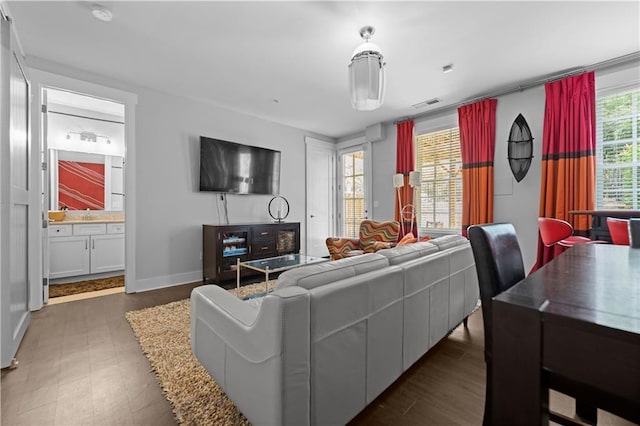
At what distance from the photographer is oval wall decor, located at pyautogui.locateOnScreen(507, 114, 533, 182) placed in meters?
3.53

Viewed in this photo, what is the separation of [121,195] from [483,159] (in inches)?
231

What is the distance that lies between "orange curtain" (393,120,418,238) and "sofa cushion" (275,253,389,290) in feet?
11.2

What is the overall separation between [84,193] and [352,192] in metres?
4.78

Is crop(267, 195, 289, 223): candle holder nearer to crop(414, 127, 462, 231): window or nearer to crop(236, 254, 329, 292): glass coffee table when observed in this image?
crop(236, 254, 329, 292): glass coffee table

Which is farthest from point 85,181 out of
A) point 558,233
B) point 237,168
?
point 558,233

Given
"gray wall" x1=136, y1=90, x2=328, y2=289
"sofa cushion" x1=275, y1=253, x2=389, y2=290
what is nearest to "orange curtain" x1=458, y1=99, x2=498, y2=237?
"sofa cushion" x1=275, y1=253, x2=389, y2=290

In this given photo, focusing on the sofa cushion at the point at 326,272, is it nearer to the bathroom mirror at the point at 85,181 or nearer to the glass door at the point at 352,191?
the glass door at the point at 352,191

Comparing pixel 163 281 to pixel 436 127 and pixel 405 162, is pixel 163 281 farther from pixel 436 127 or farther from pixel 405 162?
pixel 436 127

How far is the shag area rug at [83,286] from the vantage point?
3504mm

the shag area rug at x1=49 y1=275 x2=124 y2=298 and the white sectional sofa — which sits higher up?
the white sectional sofa

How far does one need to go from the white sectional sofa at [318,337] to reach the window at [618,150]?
2947 mm

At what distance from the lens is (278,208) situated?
514 cm

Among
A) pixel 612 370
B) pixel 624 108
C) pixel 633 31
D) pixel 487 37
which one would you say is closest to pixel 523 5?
pixel 487 37

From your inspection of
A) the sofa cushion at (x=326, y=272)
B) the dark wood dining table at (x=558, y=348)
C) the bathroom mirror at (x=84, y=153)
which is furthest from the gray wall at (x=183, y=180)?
the dark wood dining table at (x=558, y=348)
